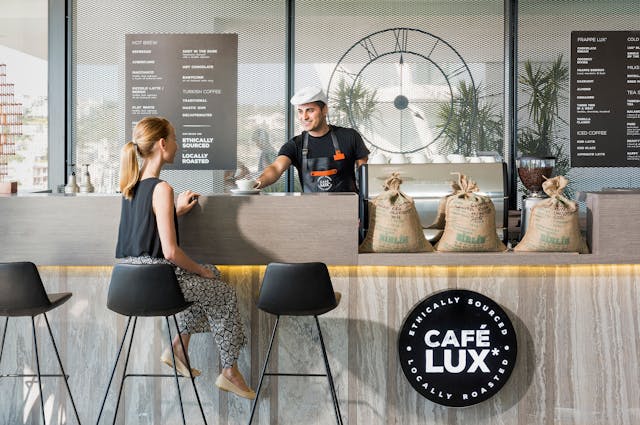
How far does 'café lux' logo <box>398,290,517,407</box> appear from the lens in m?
3.91

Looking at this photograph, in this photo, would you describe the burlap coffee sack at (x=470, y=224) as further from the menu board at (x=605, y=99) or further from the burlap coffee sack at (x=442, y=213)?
the menu board at (x=605, y=99)

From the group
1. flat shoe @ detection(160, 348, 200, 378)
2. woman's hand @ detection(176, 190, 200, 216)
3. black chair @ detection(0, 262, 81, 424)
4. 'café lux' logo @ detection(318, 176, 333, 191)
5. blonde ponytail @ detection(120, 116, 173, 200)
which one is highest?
blonde ponytail @ detection(120, 116, 173, 200)

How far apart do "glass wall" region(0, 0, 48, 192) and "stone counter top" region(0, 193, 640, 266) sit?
6.38 feet

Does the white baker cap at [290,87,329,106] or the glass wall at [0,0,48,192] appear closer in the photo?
the white baker cap at [290,87,329,106]

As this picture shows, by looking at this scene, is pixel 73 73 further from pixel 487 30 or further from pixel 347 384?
pixel 347 384

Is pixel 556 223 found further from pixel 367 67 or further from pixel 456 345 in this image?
pixel 367 67

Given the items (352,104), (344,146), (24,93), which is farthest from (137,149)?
(24,93)

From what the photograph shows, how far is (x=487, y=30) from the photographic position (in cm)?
580

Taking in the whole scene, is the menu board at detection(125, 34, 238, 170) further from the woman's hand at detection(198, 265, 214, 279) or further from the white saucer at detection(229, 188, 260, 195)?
the woman's hand at detection(198, 265, 214, 279)

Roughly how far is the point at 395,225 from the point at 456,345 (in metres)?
0.57

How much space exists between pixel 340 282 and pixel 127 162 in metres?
1.02

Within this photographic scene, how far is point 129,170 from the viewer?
3.65m

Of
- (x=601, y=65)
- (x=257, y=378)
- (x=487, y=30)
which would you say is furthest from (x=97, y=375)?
(x=601, y=65)

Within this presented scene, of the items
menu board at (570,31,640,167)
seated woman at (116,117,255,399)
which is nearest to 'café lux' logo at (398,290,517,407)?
seated woman at (116,117,255,399)
